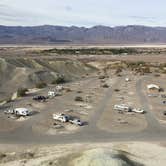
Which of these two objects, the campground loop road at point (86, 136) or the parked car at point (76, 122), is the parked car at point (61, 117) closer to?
the parked car at point (76, 122)

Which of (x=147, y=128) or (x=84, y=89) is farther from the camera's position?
(x=84, y=89)

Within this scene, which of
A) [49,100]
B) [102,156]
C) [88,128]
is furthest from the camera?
[49,100]

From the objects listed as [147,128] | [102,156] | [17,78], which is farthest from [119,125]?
[17,78]

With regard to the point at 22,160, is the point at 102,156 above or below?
above

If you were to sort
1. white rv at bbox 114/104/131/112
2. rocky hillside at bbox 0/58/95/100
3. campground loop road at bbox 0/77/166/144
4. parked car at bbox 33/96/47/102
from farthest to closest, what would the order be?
rocky hillside at bbox 0/58/95/100 < parked car at bbox 33/96/47/102 < white rv at bbox 114/104/131/112 < campground loop road at bbox 0/77/166/144

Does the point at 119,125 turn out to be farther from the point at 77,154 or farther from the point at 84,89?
the point at 84,89

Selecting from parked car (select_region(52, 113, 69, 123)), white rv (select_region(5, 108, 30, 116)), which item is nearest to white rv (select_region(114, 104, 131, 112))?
parked car (select_region(52, 113, 69, 123))

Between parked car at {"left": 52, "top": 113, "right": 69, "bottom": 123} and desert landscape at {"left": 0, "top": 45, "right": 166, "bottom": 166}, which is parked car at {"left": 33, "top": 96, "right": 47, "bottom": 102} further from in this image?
parked car at {"left": 52, "top": 113, "right": 69, "bottom": 123}

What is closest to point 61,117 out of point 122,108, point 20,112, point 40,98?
point 20,112

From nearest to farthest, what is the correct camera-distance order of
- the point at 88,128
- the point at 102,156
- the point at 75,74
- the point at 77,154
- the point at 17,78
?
the point at 102,156 < the point at 77,154 < the point at 88,128 < the point at 17,78 < the point at 75,74
